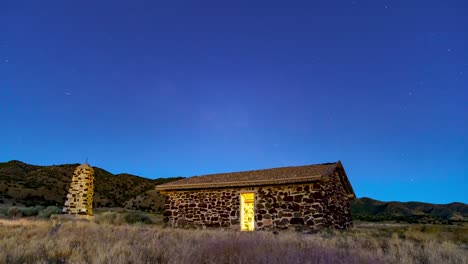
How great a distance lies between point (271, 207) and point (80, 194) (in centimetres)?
1083

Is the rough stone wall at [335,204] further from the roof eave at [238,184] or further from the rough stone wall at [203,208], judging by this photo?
the rough stone wall at [203,208]

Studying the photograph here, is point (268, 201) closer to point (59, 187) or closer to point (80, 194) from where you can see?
point (80, 194)

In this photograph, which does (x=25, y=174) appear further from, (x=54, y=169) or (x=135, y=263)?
(x=135, y=263)

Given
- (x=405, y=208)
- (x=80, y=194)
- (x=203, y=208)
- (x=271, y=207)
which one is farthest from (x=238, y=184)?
(x=405, y=208)

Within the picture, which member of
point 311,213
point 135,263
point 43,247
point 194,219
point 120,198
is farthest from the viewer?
point 120,198

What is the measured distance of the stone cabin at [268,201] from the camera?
550 inches

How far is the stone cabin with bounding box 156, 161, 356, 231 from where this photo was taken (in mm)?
13961

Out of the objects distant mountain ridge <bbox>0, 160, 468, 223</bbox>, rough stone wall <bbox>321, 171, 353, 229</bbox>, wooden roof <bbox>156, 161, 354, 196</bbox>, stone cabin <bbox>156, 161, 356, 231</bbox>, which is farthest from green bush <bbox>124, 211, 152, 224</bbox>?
distant mountain ridge <bbox>0, 160, 468, 223</bbox>

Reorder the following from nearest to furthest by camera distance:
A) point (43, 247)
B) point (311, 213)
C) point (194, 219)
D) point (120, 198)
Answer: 1. point (43, 247)
2. point (311, 213)
3. point (194, 219)
4. point (120, 198)

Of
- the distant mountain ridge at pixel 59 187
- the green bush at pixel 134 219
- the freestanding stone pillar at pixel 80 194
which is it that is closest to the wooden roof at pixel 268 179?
the green bush at pixel 134 219

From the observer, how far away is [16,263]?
4117 mm

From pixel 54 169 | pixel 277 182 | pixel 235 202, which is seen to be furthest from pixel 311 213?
pixel 54 169

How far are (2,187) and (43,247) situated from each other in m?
37.4

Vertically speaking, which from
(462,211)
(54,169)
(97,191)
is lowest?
(462,211)
